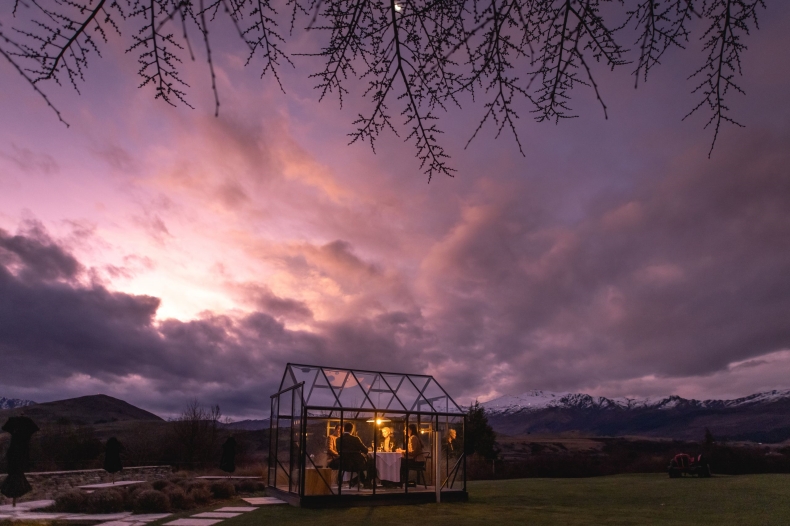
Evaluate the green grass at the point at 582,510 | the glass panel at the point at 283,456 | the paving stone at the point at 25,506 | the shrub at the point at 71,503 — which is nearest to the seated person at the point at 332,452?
the glass panel at the point at 283,456

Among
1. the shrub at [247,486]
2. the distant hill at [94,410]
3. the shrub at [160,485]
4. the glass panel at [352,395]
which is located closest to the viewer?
the shrub at [160,485]

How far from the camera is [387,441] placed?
571 inches

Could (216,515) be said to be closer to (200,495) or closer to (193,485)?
(200,495)

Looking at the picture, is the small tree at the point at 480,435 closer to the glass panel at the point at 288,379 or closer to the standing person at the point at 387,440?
the standing person at the point at 387,440

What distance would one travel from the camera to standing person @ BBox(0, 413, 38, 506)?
10445 millimetres

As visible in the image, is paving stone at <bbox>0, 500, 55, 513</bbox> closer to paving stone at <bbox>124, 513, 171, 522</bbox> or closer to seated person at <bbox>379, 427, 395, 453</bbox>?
paving stone at <bbox>124, 513, 171, 522</bbox>

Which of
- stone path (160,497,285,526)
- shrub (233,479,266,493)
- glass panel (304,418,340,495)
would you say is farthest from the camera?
shrub (233,479,266,493)

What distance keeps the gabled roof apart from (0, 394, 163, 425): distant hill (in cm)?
10132

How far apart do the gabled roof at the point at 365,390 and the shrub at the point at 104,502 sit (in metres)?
4.05

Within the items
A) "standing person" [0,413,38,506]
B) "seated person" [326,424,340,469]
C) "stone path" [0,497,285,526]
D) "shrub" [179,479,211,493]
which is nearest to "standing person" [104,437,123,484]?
"shrub" [179,479,211,493]

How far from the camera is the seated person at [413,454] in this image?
1360 cm

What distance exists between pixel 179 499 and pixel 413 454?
5.34 metres

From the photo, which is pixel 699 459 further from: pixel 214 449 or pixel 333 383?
pixel 214 449

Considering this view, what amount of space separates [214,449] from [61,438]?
264 inches
